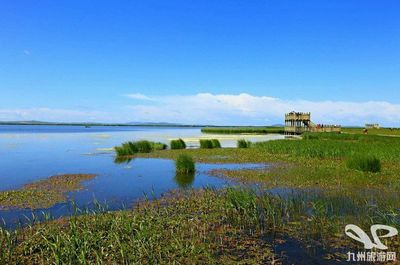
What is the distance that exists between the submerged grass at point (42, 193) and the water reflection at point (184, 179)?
615 cm

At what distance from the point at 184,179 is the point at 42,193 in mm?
8967

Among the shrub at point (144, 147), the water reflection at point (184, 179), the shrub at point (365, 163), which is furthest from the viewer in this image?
the shrub at point (144, 147)

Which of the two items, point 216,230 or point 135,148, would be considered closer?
point 216,230

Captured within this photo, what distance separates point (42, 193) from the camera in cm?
1761

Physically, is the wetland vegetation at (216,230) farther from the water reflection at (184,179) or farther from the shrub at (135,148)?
the shrub at (135,148)

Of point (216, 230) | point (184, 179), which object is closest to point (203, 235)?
point (216, 230)

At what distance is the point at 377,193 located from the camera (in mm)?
15836

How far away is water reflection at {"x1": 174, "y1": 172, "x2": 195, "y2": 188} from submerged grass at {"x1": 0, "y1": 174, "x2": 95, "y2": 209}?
20.2 ft

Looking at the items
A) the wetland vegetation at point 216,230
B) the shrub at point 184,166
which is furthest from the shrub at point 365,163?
the shrub at point 184,166

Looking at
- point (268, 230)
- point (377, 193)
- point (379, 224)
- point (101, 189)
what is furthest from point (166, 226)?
point (377, 193)

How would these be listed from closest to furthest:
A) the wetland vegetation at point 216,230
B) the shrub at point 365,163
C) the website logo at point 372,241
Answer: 1. the website logo at point 372,241
2. the wetland vegetation at point 216,230
3. the shrub at point 365,163

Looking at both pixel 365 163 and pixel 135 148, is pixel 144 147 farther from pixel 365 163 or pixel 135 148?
pixel 365 163

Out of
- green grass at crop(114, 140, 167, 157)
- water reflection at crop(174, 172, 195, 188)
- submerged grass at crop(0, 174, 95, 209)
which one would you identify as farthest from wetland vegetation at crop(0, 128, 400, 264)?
green grass at crop(114, 140, 167, 157)

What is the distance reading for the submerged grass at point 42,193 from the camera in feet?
50.5
